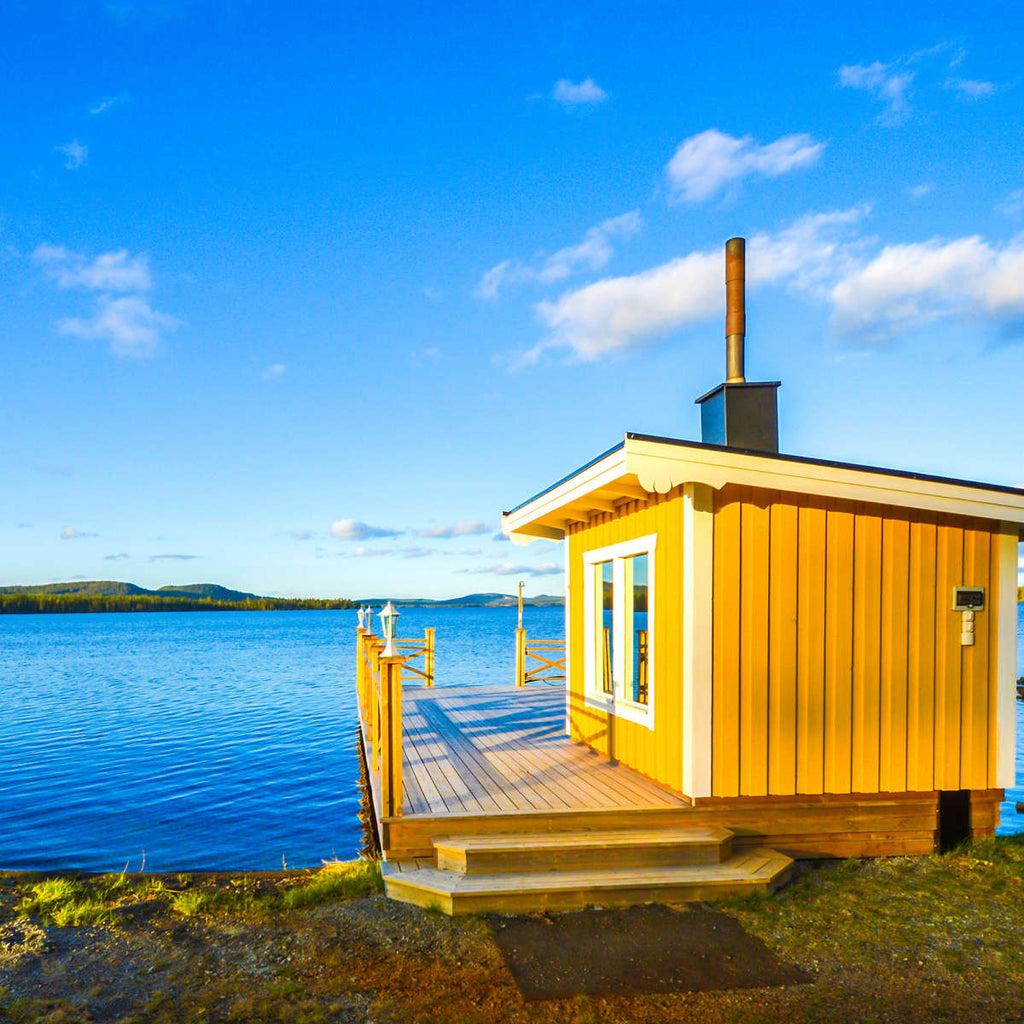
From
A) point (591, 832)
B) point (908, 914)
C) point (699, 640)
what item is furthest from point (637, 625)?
point (908, 914)

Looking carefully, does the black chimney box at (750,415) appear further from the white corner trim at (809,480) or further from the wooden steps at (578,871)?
the wooden steps at (578,871)

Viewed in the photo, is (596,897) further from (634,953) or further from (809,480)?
(809,480)

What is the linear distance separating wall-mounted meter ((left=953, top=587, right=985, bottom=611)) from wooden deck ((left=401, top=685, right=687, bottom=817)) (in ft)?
9.04

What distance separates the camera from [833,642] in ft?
18.1

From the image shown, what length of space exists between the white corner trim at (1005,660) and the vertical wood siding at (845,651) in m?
0.06

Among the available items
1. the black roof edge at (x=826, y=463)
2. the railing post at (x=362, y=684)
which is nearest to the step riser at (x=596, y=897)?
the black roof edge at (x=826, y=463)

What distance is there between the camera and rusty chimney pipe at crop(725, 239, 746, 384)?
6746mm

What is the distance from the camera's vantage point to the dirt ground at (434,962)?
3.32 m

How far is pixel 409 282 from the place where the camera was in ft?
51.8

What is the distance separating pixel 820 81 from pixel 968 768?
952 centimetres

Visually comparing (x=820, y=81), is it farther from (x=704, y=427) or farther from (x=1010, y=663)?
(x=1010, y=663)

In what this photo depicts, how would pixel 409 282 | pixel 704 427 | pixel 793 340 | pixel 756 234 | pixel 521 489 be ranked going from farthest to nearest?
pixel 521 489
pixel 409 282
pixel 793 340
pixel 756 234
pixel 704 427

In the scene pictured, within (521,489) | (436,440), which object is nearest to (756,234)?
(436,440)

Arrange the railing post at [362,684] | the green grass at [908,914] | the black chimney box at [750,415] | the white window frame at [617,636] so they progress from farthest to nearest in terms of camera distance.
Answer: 1. the railing post at [362,684]
2. the black chimney box at [750,415]
3. the white window frame at [617,636]
4. the green grass at [908,914]
